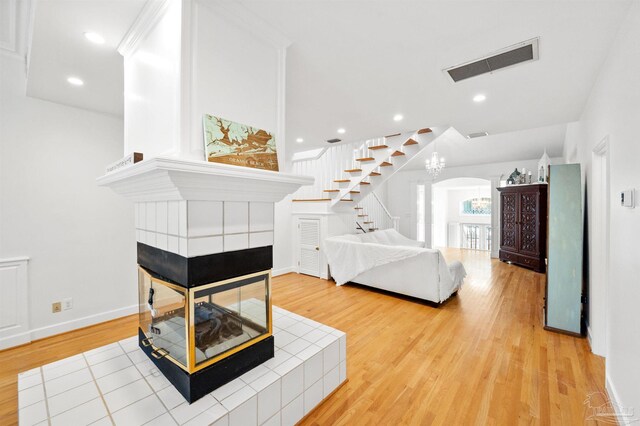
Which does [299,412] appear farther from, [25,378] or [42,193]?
[42,193]

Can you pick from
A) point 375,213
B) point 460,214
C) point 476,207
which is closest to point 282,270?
point 375,213

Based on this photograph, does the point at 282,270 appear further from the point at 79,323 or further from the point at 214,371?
the point at 214,371

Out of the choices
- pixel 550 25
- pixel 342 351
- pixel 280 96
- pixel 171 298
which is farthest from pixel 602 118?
pixel 171 298

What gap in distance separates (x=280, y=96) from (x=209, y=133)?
596 mm

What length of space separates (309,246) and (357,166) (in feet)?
5.60

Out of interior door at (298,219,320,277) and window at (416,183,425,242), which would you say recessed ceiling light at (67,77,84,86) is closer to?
interior door at (298,219,320,277)

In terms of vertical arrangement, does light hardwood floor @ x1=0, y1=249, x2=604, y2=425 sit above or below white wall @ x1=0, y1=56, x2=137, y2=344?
below

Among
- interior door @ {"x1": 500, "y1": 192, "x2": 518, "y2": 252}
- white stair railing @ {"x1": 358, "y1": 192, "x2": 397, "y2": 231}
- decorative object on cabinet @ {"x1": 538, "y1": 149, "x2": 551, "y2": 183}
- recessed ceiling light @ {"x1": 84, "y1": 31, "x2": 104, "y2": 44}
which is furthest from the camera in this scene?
white stair railing @ {"x1": 358, "y1": 192, "x2": 397, "y2": 231}

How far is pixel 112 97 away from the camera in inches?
97.7

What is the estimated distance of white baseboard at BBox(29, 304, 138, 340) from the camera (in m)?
2.53

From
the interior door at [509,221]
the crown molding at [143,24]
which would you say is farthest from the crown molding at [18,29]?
the interior door at [509,221]

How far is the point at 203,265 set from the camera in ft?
4.33

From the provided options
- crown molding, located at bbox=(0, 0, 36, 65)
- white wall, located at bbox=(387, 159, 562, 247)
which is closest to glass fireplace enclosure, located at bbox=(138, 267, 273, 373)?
crown molding, located at bbox=(0, 0, 36, 65)

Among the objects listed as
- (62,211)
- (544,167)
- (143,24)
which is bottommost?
(62,211)
